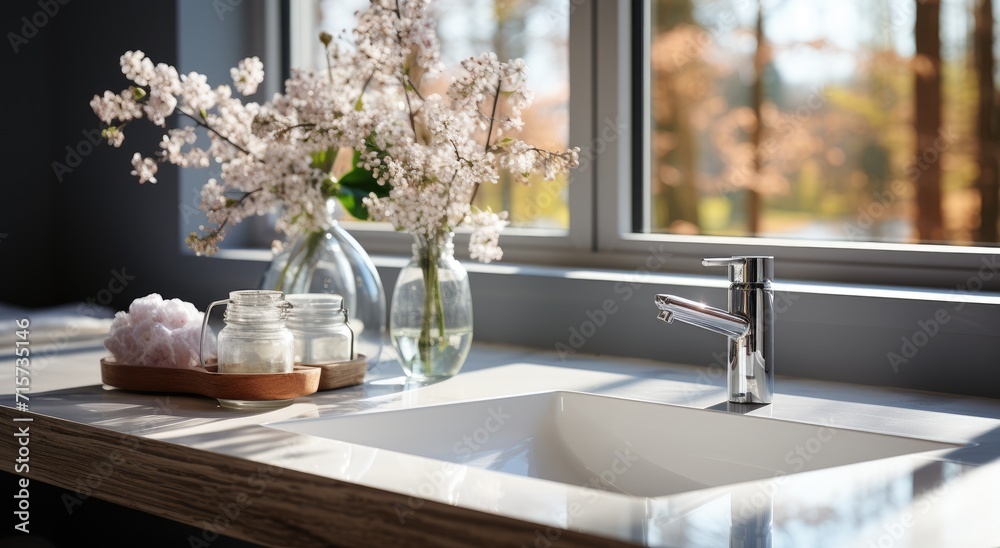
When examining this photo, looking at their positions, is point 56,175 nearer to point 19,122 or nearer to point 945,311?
point 19,122

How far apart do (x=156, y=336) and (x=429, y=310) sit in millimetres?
362

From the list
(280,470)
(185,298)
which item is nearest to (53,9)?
(185,298)

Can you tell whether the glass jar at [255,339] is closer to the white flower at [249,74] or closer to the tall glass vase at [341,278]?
the tall glass vase at [341,278]

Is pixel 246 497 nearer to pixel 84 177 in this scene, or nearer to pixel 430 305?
pixel 430 305

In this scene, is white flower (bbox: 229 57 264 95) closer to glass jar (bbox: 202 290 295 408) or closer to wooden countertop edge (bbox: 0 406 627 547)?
glass jar (bbox: 202 290 295 408)

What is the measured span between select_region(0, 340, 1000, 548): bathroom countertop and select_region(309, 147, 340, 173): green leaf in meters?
0.32

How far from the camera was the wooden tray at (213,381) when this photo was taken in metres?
1.21

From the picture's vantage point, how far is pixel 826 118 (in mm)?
2967

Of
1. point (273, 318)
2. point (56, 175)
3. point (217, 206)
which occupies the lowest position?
point (273, 318)

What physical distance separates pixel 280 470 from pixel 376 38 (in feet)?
2.11

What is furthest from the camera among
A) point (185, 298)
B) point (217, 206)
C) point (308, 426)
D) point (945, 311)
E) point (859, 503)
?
point (185, 298)

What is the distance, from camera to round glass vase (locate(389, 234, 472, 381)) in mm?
1348

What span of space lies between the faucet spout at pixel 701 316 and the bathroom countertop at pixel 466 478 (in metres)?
0.10

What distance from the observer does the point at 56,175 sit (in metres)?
2.43
